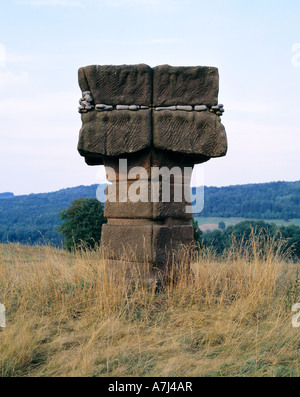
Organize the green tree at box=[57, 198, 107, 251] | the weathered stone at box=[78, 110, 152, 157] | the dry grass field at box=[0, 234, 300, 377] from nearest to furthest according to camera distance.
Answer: the dry grass field at box=[0, 234, 300, 377] → the weathered stone at box=[78, 110, 152, 157] → the green tree at box=[57, 198, 107, 251]

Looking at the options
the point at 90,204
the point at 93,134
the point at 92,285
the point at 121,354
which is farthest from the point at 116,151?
the point at 90,204

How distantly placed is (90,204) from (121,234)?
27.7ft

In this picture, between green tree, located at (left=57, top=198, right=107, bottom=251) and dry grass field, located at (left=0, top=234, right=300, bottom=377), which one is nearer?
dry grass field, located at (left=0, top=234, right=300, bottom=377)

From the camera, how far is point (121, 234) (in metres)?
5.47

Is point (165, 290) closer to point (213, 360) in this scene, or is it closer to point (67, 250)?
point (213, 360)

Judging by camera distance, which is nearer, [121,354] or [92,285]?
[121,354]

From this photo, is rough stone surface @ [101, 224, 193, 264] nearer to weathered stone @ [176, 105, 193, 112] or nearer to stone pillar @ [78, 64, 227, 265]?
stone pillar @ [78, 64, 227, 265]

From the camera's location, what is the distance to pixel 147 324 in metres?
4.46

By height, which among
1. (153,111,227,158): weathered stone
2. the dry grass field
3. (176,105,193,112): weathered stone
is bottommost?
the dry grass field

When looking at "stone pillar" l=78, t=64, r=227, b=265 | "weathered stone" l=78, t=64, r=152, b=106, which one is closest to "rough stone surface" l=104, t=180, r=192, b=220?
"stone pillar" l=78, t=64, r=227, b=265

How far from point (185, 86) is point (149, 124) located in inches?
27.9

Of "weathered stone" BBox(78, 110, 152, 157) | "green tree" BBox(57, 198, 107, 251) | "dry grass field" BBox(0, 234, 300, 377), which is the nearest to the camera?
"dry grass field" BBox(0, 234, 300, 377)

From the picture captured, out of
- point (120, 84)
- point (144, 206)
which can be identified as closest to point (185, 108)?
A: point (120, 84)

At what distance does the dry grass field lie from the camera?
351 centimetres
